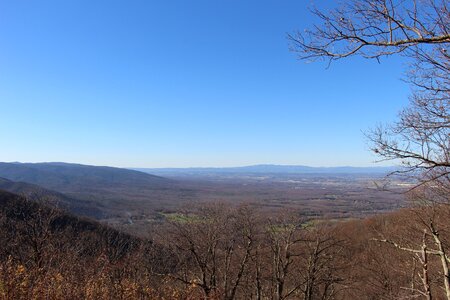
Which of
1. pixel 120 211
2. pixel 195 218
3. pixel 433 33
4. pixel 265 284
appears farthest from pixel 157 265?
pixel 120 211

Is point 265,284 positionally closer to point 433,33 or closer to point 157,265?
point 157,265

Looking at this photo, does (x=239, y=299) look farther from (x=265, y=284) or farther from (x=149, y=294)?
(x=149, y=294)

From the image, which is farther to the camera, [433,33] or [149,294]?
[149,294]

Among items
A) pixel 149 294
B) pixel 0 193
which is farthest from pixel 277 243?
pixel 0 193

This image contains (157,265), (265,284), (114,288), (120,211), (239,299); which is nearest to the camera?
(114,288)

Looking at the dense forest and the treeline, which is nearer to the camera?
the dense forest

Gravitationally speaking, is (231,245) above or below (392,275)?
above

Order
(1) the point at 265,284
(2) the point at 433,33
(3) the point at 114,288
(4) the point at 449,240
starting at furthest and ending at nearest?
(1) the point at 265,284
(4) the point at 449,240
(3) the point at 114,288
(2) the point at 433,33

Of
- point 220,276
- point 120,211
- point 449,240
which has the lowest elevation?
point 120,211

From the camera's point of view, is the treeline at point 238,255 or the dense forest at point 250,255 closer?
the dense forest at point 250,255
